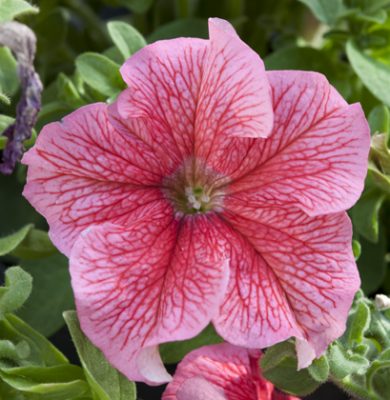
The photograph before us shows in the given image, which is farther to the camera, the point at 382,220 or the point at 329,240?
the point at 382,220

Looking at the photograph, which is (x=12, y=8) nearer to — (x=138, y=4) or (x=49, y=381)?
(x=49, y=381)

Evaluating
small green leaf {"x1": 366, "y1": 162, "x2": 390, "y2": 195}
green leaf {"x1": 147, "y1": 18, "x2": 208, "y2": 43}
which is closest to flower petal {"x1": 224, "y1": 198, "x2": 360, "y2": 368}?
small green leaf {"x1": 366, "y1": 162, "x2": 390, "y2": 195}

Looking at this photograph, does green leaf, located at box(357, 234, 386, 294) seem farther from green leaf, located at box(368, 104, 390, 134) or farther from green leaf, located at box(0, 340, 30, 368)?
green leaf, located at box(0, 340, 30, 368)

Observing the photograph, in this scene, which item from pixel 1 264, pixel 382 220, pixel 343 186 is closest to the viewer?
pixel 343 186

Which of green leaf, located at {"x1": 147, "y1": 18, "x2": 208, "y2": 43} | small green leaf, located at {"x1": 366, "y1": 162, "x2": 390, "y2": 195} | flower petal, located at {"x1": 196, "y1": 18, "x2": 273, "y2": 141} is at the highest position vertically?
flower petal, located at {"x1": 196, "y1": 18, "x2": 273, "y2": 141}

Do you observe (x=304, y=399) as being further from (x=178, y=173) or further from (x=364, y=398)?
(x=178, y=173)

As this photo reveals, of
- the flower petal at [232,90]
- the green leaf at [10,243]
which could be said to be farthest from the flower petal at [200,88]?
the green leaf at [10,243]

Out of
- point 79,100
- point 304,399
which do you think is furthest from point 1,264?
point 304,399

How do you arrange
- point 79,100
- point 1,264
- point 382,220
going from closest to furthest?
point 79,100, point 1,264, point 382,220

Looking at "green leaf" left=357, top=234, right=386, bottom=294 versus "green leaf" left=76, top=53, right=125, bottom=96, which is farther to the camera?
"green leaf" left=357, top=234, right=386, bottom=294
